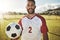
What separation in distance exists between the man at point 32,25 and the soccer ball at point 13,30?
0.15 ft

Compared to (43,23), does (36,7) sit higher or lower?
higher

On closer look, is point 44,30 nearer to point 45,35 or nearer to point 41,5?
point 45,35

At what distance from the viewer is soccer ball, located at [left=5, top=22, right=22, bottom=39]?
2.32 metres

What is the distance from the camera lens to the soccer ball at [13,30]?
7.63 feet

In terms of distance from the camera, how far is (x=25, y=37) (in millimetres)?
2375

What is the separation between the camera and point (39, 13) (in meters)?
2.38

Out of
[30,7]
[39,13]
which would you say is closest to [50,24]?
[39,13]

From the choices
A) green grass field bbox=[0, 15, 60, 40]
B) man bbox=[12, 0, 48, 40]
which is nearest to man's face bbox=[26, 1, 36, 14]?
man bbox=[12, 0, 48, 40]

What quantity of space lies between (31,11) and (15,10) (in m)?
0.16

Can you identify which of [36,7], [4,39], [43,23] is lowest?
[4,39]

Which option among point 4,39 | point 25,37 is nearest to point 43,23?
point 25,37

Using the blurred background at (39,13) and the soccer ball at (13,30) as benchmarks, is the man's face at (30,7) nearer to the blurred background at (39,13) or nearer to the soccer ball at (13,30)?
the blurred background at (39,13)

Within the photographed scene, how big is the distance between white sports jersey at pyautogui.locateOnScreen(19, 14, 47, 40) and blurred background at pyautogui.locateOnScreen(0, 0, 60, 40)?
0.05 m

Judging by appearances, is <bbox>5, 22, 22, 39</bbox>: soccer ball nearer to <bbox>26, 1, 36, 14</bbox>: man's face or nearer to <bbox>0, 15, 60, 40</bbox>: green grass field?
<bbox>0, 15, 60, 40</bbox>: green grass field
